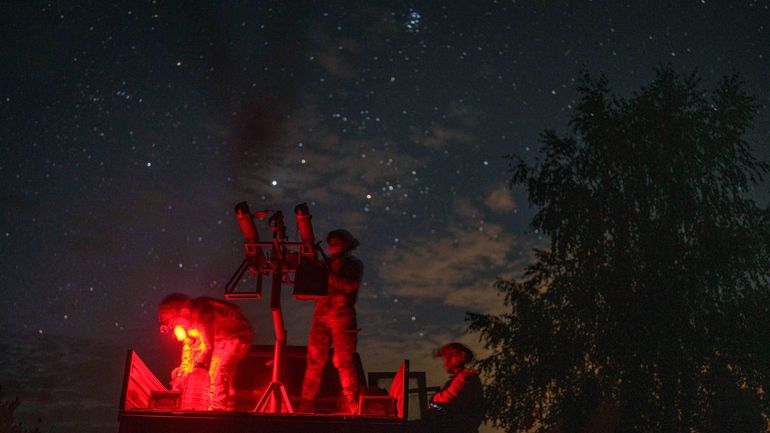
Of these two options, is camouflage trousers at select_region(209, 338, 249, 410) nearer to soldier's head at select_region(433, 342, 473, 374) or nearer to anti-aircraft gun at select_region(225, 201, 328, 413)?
anti-aircraft gun at select_region(225, 201, 328, 413)

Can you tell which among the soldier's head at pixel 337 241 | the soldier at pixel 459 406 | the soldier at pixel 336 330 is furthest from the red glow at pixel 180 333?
the soldier at pixel 459 406

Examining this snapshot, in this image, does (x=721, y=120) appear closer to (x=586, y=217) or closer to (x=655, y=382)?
(x=586, y=217)

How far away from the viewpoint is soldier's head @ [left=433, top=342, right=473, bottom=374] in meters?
7.23

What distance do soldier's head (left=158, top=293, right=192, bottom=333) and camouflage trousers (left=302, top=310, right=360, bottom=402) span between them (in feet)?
4.29

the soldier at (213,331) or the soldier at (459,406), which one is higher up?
the soldier at (213,331)

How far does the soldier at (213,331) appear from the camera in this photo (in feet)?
22.2

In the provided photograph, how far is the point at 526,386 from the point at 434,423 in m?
11.7

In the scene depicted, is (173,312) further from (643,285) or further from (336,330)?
(643,285)

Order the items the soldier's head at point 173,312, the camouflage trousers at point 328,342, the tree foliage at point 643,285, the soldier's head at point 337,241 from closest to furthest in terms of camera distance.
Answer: the soldier's head at point 173,312 < the camouflage trousers at point 328,342 < the soldier's head at point 337,241 < the tree foliage at point 643,285

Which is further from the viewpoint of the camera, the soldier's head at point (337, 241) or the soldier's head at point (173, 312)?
the soldier's head at point (337, 241)

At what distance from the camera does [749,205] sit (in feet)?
59.7

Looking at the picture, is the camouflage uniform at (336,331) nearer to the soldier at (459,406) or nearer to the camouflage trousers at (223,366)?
the camouflage trousers at (223,366)

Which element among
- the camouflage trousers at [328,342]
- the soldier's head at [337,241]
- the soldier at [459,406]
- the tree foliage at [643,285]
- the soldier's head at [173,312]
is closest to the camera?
the soldier's head at [173,312]

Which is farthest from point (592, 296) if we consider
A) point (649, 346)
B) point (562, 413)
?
point (562, 413)
